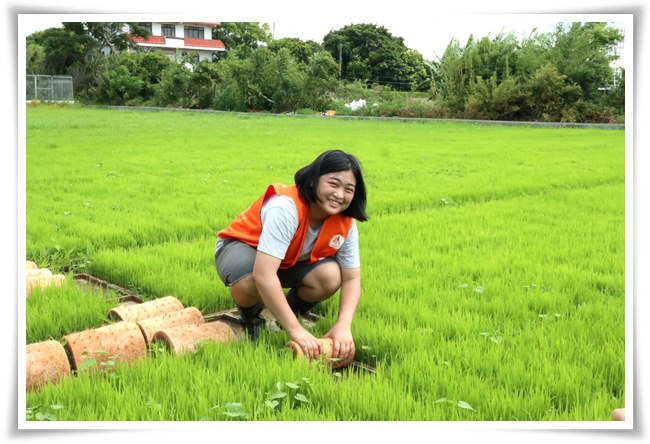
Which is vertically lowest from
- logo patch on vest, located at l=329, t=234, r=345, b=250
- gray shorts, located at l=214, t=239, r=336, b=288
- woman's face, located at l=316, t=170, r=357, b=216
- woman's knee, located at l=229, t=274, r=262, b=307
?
woman's knee, located at l=229, t=274, r=262, b=307

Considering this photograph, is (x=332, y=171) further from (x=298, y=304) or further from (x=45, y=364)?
(x=45, y=364)

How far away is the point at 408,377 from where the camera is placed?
8.48ft

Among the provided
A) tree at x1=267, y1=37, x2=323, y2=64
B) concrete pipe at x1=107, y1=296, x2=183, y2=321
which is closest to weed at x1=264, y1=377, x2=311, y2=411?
concrete pipe at x1=107, y1=296, x2=183, y2=321

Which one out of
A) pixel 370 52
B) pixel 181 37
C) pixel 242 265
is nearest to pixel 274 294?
pixel 242 265

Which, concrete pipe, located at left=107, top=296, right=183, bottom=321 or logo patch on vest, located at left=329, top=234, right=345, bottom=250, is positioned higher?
Result: logo patch on vest, located at left=329, top=234, right=345, bottom=250

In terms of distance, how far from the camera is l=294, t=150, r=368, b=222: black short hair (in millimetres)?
2674

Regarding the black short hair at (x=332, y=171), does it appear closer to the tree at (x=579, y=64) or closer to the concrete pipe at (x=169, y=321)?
the concrete pipe at (x=169, y=321)

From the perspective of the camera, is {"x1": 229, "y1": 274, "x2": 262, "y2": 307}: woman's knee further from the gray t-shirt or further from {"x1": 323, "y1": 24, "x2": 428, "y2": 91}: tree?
{"x1": 323, "y1": 24, "x2": 428, "y2": 91}: tree

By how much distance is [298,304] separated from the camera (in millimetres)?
3338

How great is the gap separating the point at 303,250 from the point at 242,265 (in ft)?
0.90

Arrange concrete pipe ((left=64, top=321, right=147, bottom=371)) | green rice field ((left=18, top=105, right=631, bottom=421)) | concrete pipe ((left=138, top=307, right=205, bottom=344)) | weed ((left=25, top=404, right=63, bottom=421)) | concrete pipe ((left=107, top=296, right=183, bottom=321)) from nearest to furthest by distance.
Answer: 1. weed ((left=25, top=404, right=63, bottom=421))
2. green rice field ((left=18, top=105, right=631, bottom=421))
3. concrete pipe ((left=64, top=321, right=147, bottom=371))
4. concrete pipe ((left=138, top=307, right=205, bottom=344))
5. concrete pipe ((left=107, top=296, right=183, bottom=321))

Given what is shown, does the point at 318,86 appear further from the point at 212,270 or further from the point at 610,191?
the point at 212,270

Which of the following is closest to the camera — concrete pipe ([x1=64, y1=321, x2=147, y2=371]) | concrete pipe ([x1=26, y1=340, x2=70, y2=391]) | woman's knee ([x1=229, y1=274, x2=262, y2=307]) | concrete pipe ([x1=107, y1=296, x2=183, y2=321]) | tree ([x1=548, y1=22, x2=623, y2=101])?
concrete pipe ([x1=26, y1=340, x2=70, y2=391])

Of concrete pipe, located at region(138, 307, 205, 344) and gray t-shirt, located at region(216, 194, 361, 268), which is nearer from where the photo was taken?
gray t-shirt, located at region(216, 194, 361, 268)
